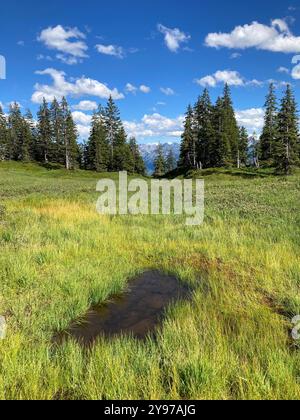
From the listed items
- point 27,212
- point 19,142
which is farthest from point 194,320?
point 19,142

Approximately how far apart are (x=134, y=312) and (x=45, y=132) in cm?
9015

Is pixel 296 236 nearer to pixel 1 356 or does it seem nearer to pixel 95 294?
pixel 95 294

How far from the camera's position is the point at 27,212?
17.8 m

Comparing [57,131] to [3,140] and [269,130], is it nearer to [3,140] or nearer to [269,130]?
[3,140]

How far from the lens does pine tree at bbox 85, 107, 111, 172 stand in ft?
266

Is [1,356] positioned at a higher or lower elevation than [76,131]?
lower

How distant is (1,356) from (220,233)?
9.70m

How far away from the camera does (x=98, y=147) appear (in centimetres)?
8081

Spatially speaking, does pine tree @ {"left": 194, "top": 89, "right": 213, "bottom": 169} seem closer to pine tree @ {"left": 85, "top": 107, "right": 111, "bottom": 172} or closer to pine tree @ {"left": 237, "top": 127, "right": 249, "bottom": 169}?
pine tree @ {"left": 237, "top": 127, "right": 249, "bottom": 169}

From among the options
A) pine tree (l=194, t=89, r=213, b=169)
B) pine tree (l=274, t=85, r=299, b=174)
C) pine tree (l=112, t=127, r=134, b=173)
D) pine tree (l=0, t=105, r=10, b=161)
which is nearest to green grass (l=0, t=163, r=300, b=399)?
pine tree (l=274, t=85, r=299, b=174)

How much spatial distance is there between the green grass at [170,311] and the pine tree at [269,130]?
58693mm

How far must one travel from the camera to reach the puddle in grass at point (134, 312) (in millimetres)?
6422

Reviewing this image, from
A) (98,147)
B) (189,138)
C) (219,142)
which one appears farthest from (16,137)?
(219,142)

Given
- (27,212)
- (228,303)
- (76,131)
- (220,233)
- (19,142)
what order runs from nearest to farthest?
(228,303), (220,233), (27,212), (76,131), (19,142)
